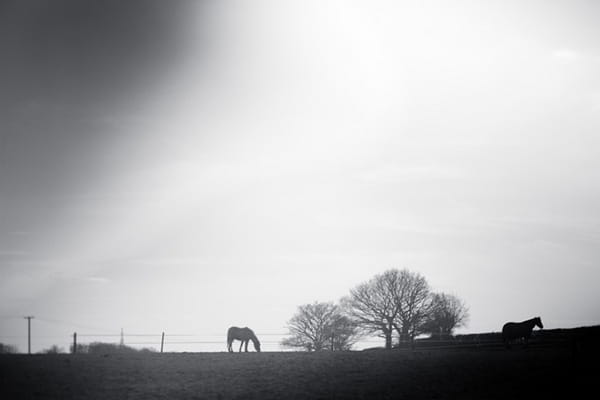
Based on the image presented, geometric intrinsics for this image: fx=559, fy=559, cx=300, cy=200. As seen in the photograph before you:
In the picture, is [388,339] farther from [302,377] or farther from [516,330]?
[302,377]

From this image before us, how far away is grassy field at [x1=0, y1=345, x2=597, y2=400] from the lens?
909 inches

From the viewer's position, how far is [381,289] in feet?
277

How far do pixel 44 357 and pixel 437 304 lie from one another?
6164 cm

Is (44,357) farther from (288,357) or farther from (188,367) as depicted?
(288,357)

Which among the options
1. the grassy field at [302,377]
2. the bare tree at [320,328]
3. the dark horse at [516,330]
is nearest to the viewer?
the grassy field at [302,377]

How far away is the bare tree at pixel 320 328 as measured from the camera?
85.0 meters

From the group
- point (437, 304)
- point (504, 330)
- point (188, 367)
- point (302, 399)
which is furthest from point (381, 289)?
point (302, 399)

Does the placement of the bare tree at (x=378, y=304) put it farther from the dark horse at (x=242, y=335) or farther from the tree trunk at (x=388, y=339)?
the dark horse at (x=242, y=335)

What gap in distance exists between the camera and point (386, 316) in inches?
3194

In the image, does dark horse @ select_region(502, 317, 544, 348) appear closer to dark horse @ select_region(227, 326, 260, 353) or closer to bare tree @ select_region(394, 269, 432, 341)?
dark horse @ select_region(227, 326, 260, 353)

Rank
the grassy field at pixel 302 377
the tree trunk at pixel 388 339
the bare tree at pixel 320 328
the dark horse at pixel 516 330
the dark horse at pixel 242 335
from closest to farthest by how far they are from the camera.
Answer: the grassy field at pixel 302 377
the dark horse at pixel 516 330
the dark horse at pixel 242 335
the tree trunk at pixel 388 339
the bare tree at pixel 320 328

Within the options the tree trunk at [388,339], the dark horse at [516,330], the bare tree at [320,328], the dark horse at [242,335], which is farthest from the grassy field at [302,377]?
the bare tree at [320,328]

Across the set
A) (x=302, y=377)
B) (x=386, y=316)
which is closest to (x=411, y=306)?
(x=386, y=316)

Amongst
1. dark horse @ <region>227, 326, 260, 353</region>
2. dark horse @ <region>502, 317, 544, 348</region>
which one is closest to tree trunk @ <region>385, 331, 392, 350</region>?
dark horse @ <region>227, 326, 260, 353</region>
